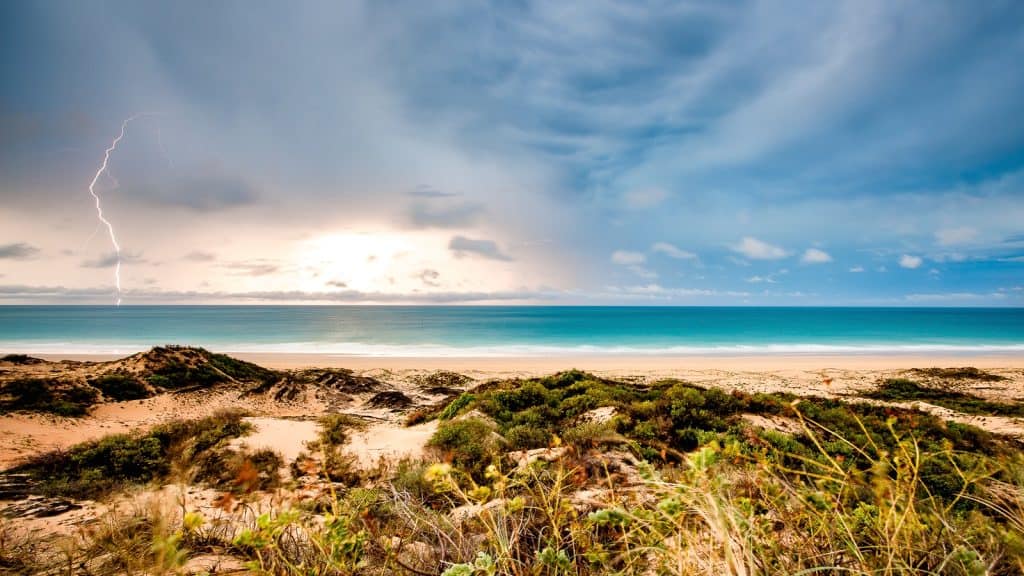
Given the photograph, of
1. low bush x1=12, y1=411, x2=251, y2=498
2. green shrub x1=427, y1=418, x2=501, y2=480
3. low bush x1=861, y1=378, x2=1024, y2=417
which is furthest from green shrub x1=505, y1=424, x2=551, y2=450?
low bush x1=861, y1=378, x2=1024, y2=417

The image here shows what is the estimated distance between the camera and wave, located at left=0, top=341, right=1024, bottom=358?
36969 mm

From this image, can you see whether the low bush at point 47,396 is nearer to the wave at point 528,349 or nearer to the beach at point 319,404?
the beach at point 319,404

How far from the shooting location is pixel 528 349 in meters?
42.5

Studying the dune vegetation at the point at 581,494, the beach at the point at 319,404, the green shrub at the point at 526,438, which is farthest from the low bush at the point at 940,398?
the green shrub at the point at 526,438

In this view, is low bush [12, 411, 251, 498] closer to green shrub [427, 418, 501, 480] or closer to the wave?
green shrub [427, 418, 501, 480]

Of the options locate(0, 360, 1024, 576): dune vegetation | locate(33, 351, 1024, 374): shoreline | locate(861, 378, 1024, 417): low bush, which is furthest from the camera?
locate(33, 351, 1024, 374): shoreline

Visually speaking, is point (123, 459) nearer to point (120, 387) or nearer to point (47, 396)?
point (47, 396)

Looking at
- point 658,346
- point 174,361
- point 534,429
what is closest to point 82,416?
point 174,361

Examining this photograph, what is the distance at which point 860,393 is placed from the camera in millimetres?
15727

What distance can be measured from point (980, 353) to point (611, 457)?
1917 inches

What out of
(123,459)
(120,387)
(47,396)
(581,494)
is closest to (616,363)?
(120,387)

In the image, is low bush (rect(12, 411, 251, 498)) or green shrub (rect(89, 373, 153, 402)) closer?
low bush (rect(12, 411, 251, 498))

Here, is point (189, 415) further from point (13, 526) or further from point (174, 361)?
point (13, 526)

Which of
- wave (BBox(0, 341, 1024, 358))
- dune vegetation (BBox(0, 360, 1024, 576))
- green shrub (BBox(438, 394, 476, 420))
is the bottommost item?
wave (BBox(0, 341, 1024, 358))
